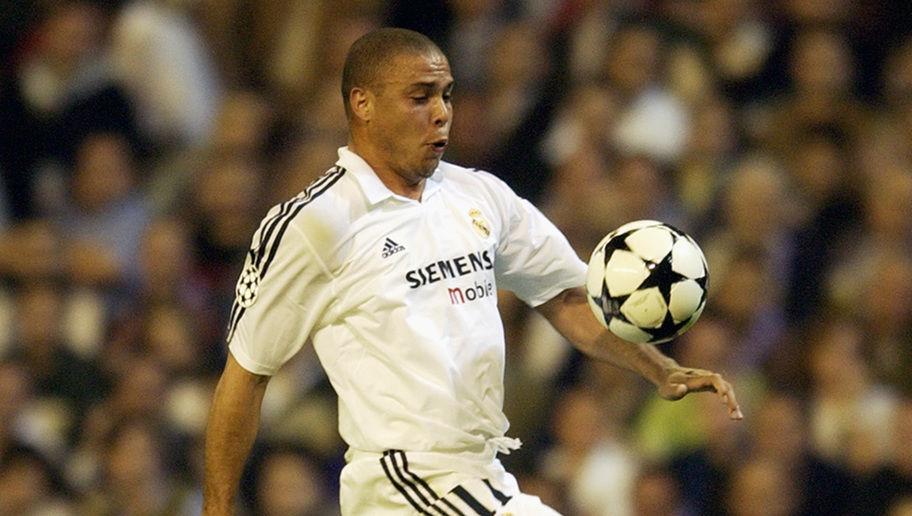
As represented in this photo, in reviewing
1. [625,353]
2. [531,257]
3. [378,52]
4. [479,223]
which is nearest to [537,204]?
[531,257]

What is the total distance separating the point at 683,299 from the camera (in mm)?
4613

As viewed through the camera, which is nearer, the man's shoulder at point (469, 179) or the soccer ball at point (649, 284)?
the soccer ball at point (649, 284)

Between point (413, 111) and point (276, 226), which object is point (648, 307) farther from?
point (276, 226)

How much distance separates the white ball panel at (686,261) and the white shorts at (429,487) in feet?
2.38

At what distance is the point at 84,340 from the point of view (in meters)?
9.07

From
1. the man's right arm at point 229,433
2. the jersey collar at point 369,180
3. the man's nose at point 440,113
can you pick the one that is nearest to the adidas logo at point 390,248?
the jersey collar at point 369,180

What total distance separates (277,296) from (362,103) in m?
0.60

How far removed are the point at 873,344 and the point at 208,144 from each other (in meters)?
3.88

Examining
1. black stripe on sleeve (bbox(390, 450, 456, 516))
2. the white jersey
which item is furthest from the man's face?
black stripe on sleeve (bbox(390, 450, 456, 516))

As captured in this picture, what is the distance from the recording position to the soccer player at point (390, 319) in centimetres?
459

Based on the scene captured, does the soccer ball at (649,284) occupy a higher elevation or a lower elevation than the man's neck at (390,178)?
lower

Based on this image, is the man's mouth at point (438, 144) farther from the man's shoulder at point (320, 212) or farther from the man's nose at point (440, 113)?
the man's shoulder at point (320, 212)

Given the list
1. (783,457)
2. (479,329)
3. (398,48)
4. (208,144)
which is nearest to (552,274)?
(479,329)

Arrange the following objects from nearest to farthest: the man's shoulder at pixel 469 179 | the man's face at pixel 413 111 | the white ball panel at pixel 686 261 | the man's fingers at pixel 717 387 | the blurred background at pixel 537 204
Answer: the man's fingers at pixel 717 387, the white ball panel at pixel 686 261, the man's face at pixel 413 111, the man's shoulder at pixel 469 179, the blurred background at pixel 537 204
